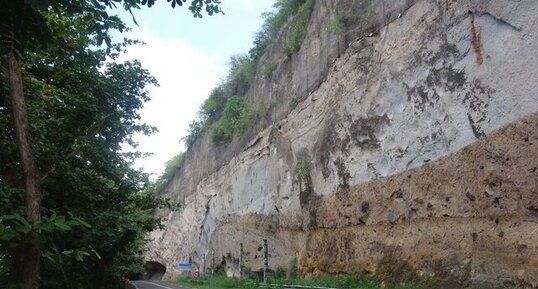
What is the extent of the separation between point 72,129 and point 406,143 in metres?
7.66

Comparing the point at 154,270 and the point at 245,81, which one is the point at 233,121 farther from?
the point at 154,270

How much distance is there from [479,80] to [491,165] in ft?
5.86

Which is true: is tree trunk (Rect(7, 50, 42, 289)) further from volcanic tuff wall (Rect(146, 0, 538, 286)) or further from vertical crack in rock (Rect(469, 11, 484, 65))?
vertical crack in rock (Rect(469, 11, 484, 65))

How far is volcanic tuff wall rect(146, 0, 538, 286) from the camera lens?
8547 mm

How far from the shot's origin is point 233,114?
26.5m

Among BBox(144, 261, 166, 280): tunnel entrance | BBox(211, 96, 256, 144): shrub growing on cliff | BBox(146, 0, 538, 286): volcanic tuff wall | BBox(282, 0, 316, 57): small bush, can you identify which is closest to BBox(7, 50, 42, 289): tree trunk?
BBox(146, 0, 538, 286): volcanic tuff wall

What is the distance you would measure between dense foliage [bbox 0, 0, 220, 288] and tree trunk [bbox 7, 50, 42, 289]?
2 cm

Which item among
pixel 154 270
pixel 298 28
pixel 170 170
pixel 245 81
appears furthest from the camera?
pixel 154 270

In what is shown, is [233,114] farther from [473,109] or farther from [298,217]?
[473,109]

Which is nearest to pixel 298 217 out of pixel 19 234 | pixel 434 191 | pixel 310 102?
pixel 310 102

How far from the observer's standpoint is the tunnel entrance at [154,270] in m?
44.2

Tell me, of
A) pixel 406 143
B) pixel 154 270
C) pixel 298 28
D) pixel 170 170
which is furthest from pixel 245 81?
pixel 154 270

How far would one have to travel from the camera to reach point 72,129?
9.52m

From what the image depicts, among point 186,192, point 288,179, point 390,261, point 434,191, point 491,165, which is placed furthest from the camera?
point 186,192
